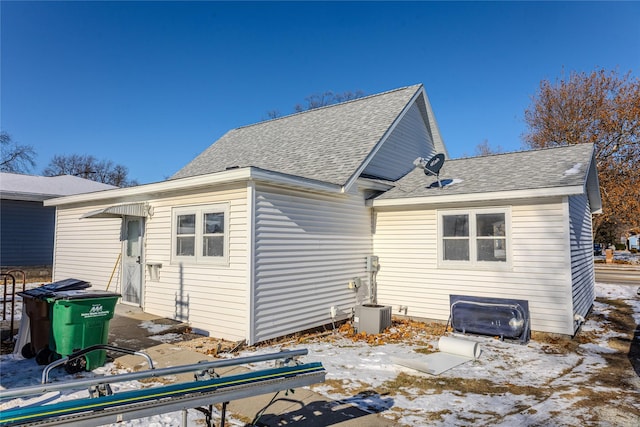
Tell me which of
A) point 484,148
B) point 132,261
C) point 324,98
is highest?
point 324,98

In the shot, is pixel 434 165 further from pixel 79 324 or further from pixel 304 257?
pixel 79 324

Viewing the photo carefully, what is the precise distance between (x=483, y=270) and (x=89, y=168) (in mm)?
55931

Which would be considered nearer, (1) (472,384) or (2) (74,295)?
(1) (472,384)

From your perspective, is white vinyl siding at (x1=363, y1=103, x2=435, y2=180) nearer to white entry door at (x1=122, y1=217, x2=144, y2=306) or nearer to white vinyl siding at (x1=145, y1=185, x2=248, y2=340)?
white vinyl siding at (x1=145, y1=185, x2=248, y2=340)

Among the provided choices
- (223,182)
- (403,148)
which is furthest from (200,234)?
(403,148)

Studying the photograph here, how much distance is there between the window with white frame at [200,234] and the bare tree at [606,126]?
29856mm

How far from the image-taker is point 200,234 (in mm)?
7977

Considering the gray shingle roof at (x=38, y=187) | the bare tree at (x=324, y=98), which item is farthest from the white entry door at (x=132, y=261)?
the bare tree at (x=324, y=98)

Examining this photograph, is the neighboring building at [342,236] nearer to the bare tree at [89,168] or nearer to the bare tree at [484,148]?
the bare tree at [484,148]

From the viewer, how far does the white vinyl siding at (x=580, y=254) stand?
8359 mm

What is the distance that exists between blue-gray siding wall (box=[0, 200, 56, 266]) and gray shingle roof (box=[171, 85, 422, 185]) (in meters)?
8.87

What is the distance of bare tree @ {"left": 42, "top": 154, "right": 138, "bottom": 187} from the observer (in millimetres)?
50375

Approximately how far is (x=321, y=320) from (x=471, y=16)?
41.8 feet

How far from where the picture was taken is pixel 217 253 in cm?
766
